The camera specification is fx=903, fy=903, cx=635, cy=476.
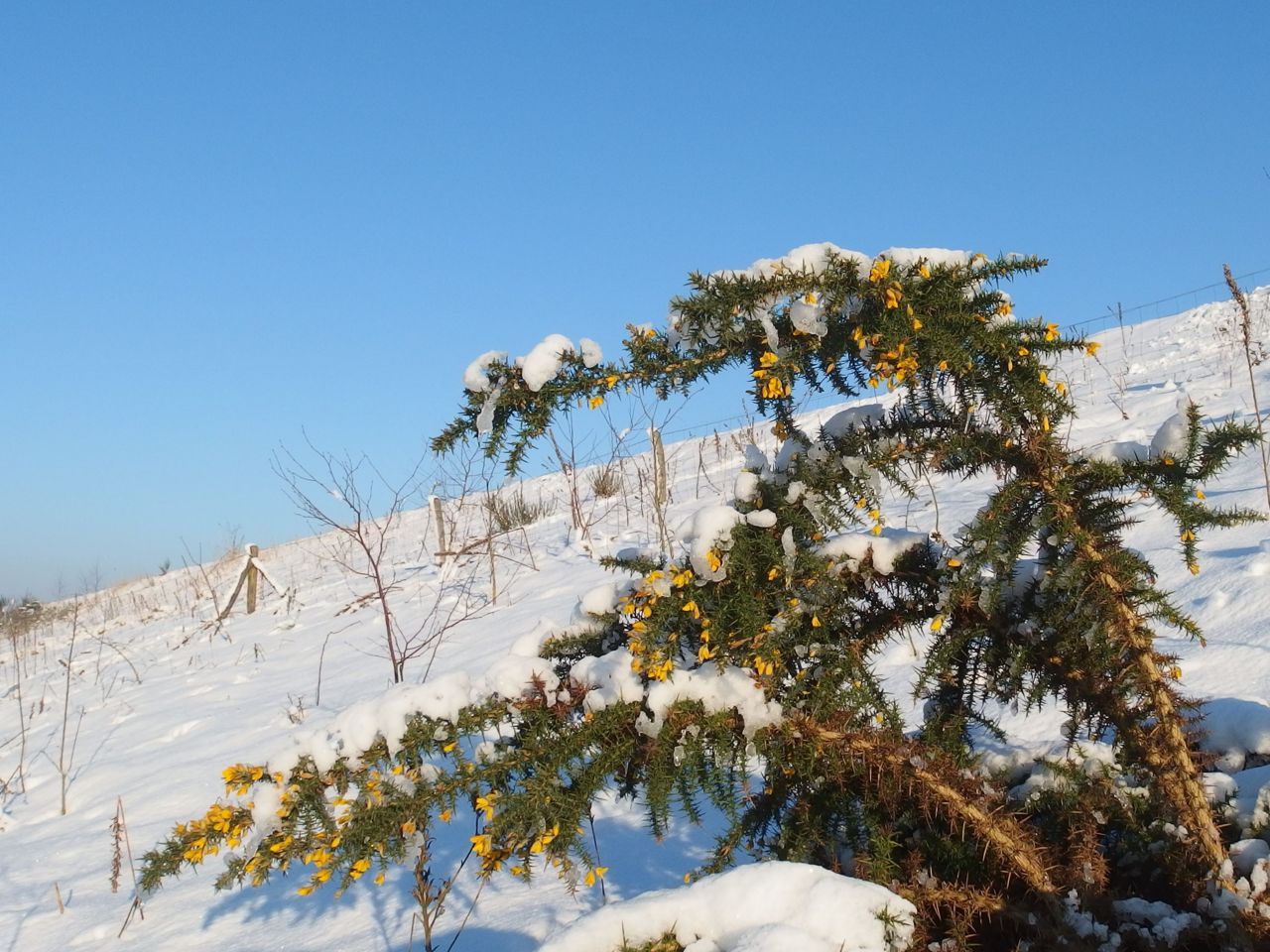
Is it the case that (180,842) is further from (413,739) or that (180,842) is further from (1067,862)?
(1067,862)

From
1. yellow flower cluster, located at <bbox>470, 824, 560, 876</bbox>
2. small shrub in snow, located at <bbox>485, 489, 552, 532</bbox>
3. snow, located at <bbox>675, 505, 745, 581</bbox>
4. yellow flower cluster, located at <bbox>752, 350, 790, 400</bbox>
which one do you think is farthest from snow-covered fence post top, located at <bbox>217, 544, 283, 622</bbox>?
yellow flower cluster, located at <bbox>752, 350, 790, 400</bbox>

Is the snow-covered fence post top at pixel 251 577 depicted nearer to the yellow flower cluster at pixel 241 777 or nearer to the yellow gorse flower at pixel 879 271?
the yellow flower cluster at pixel 241 777

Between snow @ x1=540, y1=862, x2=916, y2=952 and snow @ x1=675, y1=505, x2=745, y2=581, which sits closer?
snow @ x1=540, y1=862, x2=916, y2=952

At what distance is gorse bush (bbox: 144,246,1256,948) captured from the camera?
6.15 ft

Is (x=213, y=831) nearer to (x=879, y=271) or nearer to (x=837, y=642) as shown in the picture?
(x=837, y=642)

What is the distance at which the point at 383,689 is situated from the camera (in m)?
6.54

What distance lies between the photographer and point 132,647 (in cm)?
1180

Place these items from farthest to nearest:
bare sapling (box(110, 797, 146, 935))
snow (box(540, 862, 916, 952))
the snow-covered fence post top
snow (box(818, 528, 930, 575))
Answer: the snow-covered fence post top → bare sapling (box(110, 797, 146, 935)) → snow (box(818, 528, 930, 575)) → snow (box(540, 862, 916, 952))

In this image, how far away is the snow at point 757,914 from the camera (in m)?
1.74

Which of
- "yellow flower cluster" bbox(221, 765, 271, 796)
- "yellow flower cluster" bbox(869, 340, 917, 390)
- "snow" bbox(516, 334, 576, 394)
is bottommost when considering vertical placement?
"yellow flower cluster" bbox(221, 765, 271, 796)

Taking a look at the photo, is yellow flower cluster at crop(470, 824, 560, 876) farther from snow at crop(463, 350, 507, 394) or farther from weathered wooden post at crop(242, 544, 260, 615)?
weathered wooden post at crop(242, 544, 260, 615)

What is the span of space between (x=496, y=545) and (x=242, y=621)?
11.6 ft

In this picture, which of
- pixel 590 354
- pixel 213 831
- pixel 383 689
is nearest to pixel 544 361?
pixel 590 354

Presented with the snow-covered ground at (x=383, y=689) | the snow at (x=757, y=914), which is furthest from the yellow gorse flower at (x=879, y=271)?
the snow at (x=757, y=914)
